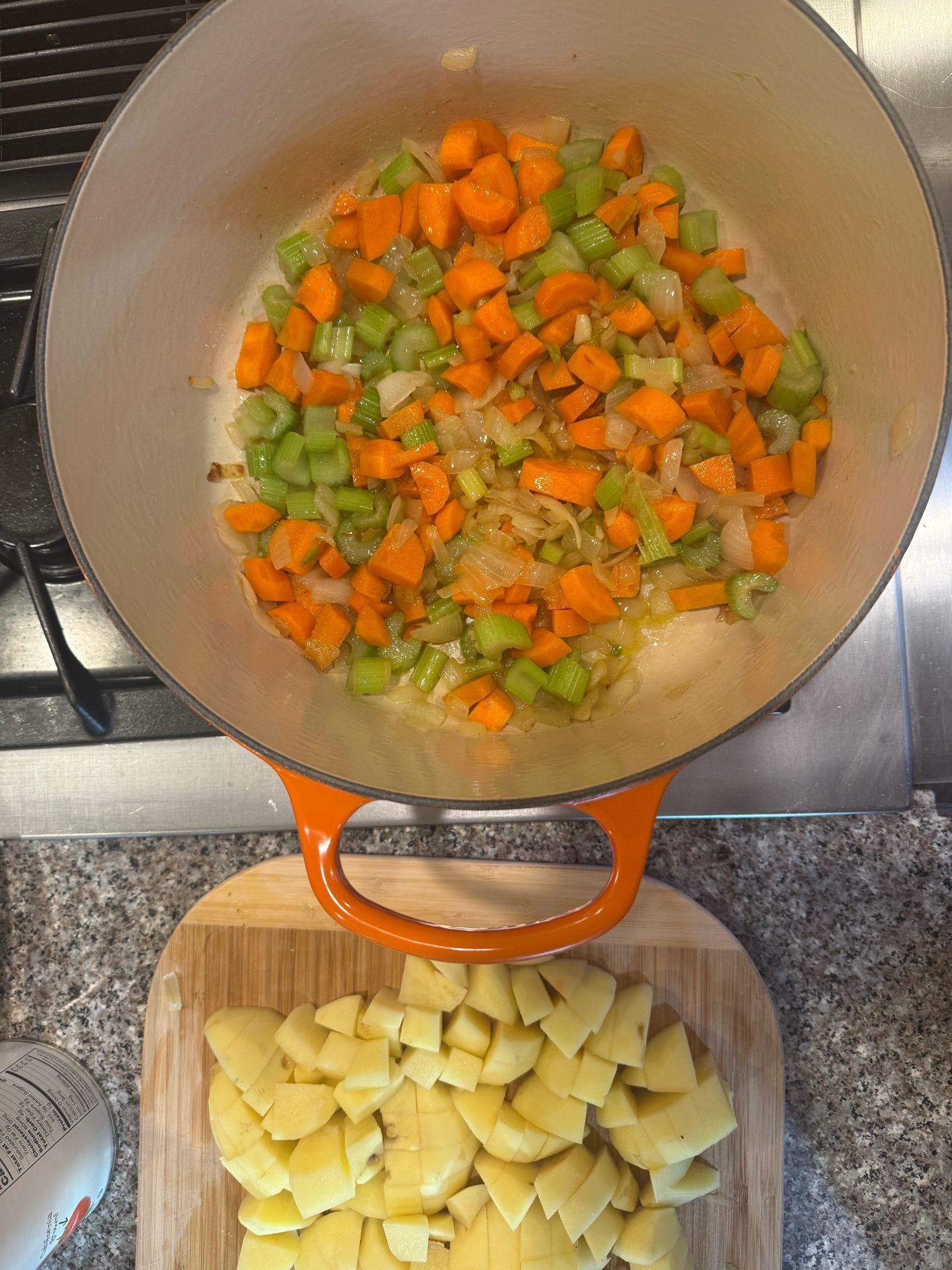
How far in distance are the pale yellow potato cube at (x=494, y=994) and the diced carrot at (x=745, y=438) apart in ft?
2.89

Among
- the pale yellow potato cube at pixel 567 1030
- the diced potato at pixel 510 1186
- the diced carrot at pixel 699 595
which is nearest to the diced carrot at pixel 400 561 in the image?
the diced carrot at pixel 699 595

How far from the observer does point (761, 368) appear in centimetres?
123

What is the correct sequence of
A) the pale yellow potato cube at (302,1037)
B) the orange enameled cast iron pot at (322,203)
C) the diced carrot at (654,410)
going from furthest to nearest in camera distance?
the pale yellow potato cube at (302,1037)
the diced carrot at (654,410)
the orange enameled cast iron pot at (322,203)

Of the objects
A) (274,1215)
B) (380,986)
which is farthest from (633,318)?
(274,1215)

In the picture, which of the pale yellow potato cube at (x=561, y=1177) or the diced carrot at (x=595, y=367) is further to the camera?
the pale yellow potato cube at (x=561, y=1177)

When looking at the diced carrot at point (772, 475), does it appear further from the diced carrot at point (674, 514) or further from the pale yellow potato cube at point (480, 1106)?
the pale yellow potato cube at point (480, 1106)

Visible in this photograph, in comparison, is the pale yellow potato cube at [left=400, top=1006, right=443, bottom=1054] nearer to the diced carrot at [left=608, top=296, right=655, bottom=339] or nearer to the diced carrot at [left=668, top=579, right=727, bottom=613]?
the diced carrot at [left=668, top=579, right=727, bottom=613]

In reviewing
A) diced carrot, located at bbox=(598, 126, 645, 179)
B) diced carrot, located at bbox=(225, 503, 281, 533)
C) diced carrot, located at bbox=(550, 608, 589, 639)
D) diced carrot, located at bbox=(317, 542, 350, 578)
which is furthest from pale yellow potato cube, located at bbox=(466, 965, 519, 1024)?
diced carrot, located at bbox=(598, 126, 645, 179)

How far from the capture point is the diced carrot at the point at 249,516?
51.3 inches

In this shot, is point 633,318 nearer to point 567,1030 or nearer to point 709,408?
point 709,408

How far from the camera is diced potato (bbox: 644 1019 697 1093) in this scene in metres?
1.34

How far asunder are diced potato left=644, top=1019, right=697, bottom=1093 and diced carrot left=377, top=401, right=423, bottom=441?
1.05 metres

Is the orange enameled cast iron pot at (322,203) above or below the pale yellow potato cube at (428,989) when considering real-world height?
above

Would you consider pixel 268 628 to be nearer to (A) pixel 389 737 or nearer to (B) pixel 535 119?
(A) pixel 389 737
